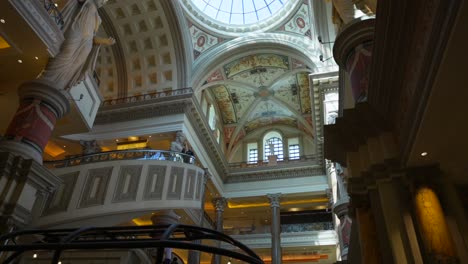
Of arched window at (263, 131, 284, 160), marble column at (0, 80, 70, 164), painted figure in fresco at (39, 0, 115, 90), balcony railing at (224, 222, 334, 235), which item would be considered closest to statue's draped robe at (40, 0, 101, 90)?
painted figure in fresco at (39, 0, 115, 90)

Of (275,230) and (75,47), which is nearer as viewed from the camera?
(75,47)

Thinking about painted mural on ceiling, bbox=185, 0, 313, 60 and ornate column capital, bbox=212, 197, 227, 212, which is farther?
ornate column capital, bbox=212, 197, 227, 212

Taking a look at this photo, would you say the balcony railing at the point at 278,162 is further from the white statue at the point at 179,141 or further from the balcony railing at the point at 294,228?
the white statue at the point at 179,141

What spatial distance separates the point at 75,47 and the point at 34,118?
7.03 ft

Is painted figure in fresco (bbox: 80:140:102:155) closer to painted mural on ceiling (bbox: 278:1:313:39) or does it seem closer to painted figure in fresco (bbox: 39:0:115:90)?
painted figure in fresco (bbox: 39:0:115:90)

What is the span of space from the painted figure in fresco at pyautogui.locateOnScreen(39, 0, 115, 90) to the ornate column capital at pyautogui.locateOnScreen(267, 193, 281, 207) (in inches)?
476

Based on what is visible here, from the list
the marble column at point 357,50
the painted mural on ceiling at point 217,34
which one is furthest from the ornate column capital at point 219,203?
the marble column at point 357,50

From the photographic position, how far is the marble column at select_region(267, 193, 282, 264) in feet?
53.6

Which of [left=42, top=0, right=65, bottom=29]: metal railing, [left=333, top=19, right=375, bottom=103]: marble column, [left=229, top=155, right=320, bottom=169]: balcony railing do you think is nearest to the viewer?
[left=333, top=19, right=375, bottom=103]: marble column

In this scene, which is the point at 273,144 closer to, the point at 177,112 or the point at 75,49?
the point at 177,112

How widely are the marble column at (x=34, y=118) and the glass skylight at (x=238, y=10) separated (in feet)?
39.6

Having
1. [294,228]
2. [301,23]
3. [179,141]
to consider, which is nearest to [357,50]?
[179,141]

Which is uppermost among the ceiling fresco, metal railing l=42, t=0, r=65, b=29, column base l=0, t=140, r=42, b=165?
the ceiling fresco

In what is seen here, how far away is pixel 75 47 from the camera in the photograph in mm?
8633
